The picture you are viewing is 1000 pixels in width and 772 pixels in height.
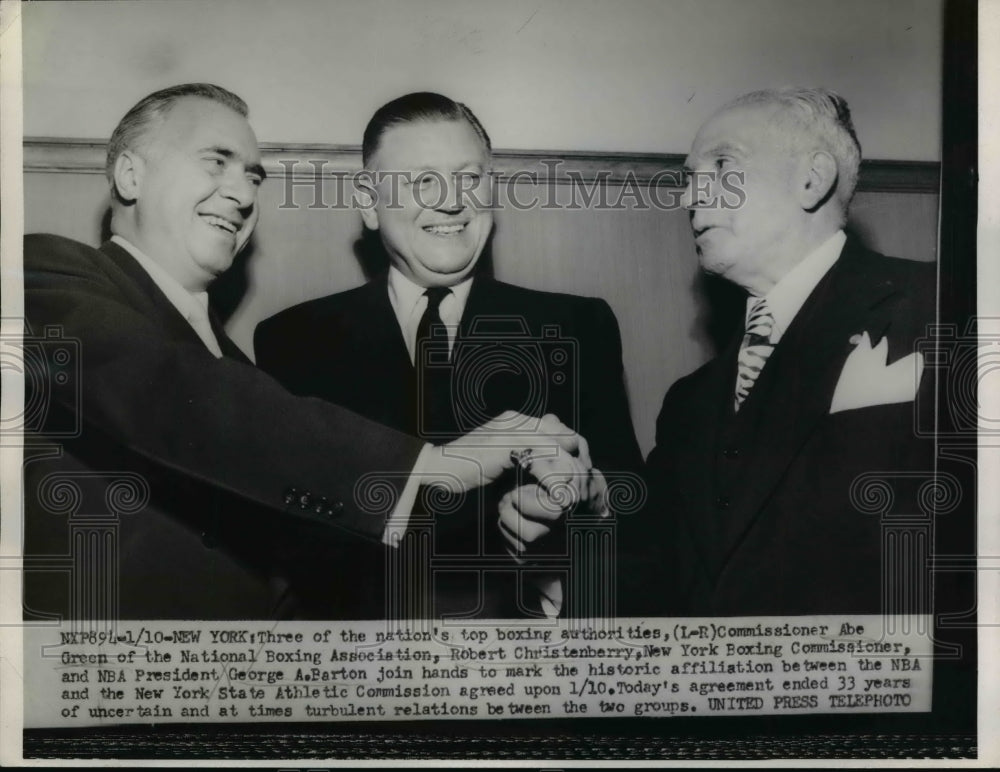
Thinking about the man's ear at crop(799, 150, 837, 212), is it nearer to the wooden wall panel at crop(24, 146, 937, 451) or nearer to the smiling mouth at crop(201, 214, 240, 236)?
the wooden wall panel at crop(24, 146, 937, 451)

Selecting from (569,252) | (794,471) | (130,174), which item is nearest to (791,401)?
(794,471)

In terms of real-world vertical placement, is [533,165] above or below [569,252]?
above

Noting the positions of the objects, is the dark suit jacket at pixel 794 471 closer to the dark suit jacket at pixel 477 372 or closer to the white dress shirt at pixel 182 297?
the dark suit jacket at pixel 477 372

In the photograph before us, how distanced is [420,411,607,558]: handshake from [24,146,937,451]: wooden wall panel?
19 cm

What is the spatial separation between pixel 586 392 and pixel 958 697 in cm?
128

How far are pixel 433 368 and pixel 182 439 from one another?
0.65 m

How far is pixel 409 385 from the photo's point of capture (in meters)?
2.31

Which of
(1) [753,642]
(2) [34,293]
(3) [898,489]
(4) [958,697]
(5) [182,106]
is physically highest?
(5) [182,106]

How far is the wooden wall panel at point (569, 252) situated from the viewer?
2332 mm

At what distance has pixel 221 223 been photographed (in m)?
2.33

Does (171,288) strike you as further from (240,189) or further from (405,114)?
(405,114)

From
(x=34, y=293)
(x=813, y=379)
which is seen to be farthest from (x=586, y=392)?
(x=34, y=293)

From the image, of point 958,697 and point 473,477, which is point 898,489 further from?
point 473,477

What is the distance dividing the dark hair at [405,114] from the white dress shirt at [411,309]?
0.32 m
